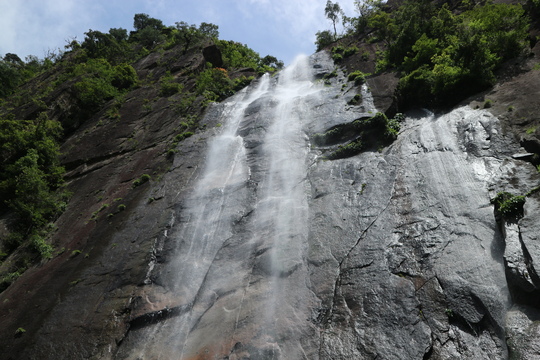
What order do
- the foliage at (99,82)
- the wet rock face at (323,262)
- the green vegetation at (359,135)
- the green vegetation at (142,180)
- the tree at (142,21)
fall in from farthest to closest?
the tree at (142,21) < the foliage at (99,82) < the green vegetation at (142,180) < the green vegetation at (359,135) < the wet rock face at (323,262)

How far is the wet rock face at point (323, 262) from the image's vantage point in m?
8.94

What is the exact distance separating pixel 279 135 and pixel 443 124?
30.8ft

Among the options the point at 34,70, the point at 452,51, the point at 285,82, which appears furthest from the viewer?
the point at 34,70

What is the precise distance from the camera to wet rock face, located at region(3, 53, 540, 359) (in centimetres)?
894

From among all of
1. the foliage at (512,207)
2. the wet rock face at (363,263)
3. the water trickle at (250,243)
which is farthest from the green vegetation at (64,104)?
the foliage at (512,207)

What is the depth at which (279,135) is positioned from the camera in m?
20.6

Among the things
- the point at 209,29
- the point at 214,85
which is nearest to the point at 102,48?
the point at 209,29

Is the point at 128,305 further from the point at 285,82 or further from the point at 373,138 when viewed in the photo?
the point at 285,82

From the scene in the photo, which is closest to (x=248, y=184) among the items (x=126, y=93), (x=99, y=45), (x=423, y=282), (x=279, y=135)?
(x=279, y=135)

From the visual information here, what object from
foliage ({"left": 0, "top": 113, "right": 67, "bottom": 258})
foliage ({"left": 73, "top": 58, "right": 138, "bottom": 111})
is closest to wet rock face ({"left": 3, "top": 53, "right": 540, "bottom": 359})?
foliage ({"left": 0, "top": 113, "right": 67, "bottom": 258})

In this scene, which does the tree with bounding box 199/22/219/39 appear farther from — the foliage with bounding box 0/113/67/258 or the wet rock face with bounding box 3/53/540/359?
the wet rock face with bounding box 3/53/540/359

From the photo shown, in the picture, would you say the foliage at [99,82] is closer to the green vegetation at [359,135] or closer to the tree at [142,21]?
the green vegetation at [359,135]

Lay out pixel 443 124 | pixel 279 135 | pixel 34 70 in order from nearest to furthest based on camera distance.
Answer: pixel 443 124 → pixel 279 135 → pixel 34 70

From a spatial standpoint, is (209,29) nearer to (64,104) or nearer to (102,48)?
(102,48)
